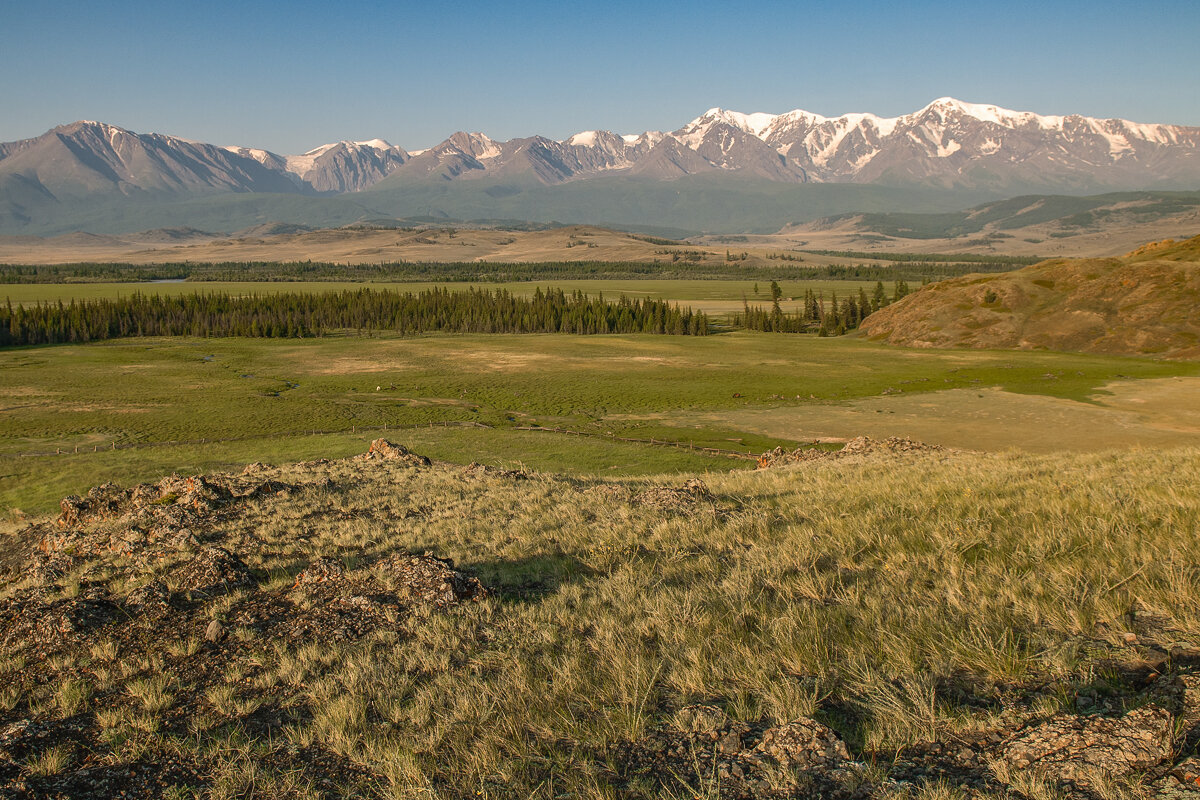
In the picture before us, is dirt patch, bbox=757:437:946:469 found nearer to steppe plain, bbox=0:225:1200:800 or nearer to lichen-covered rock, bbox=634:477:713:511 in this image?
steppe plain, bbox=0:225:1200:800

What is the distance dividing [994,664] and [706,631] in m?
2.71

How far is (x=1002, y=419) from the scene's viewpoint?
140 ft

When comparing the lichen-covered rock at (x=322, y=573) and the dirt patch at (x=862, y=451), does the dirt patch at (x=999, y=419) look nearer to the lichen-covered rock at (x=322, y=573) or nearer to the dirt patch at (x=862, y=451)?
the dirt patch at (x=862, y=451)

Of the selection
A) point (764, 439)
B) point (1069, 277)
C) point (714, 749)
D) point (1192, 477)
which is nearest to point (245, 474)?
point (714, 749)

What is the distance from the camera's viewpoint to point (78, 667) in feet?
26.5

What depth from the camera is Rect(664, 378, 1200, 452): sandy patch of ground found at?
36.5 metres

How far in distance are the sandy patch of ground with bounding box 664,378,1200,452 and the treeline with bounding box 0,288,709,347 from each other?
2537 inches

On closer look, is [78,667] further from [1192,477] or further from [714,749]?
[1192,477]

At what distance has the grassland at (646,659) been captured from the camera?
16.5ft

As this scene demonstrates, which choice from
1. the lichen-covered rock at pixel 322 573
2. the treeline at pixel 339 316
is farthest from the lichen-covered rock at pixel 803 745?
the treeline at pixel 339 316

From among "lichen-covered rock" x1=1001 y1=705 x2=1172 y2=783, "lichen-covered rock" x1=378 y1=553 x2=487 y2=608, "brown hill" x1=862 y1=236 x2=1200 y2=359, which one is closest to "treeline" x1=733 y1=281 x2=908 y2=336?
"brown hill" x1=862 y1=236 x2=1200 y2=359

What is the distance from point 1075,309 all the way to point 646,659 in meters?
95.5

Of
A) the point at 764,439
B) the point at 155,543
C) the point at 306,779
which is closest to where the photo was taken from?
the point at 306,779

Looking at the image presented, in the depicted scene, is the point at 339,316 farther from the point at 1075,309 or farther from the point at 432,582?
the point at 432,582
